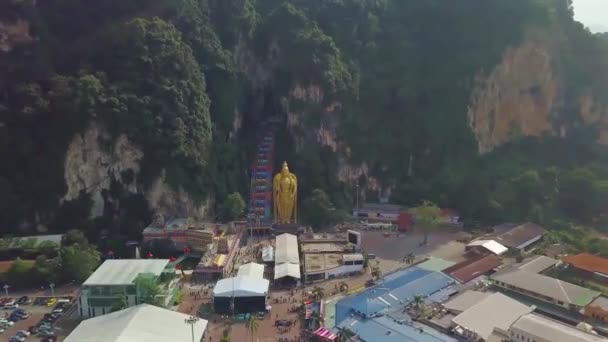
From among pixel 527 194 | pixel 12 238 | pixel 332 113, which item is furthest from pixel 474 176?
pixel 12 238

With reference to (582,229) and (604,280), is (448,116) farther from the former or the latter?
(604,280)

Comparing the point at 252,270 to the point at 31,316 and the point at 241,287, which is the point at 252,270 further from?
the point at 31,316

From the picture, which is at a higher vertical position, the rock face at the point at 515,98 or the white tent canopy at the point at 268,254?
the rock face at the point at 515,98

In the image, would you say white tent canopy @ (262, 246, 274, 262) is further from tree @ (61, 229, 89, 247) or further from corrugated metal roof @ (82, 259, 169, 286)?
tree @ (61, 229, 89, 247)

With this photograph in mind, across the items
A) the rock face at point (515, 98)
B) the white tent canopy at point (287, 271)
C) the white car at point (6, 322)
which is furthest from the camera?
the rock face at point (515, 98)

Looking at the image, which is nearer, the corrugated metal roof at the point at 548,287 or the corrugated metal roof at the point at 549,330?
the corrugated metal roof at the point at 549,330

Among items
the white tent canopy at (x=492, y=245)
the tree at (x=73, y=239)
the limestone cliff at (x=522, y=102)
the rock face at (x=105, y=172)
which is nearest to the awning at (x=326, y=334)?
the white tent canopy at (x=492, y=245)

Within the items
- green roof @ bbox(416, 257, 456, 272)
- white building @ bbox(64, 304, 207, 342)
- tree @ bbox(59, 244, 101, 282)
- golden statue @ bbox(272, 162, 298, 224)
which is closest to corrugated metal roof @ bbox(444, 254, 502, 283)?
green roof @ bbox(416, 257, 456, 272)

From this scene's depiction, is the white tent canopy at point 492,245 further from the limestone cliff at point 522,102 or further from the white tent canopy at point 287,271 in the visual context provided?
the limestone cliff at point 522,102
